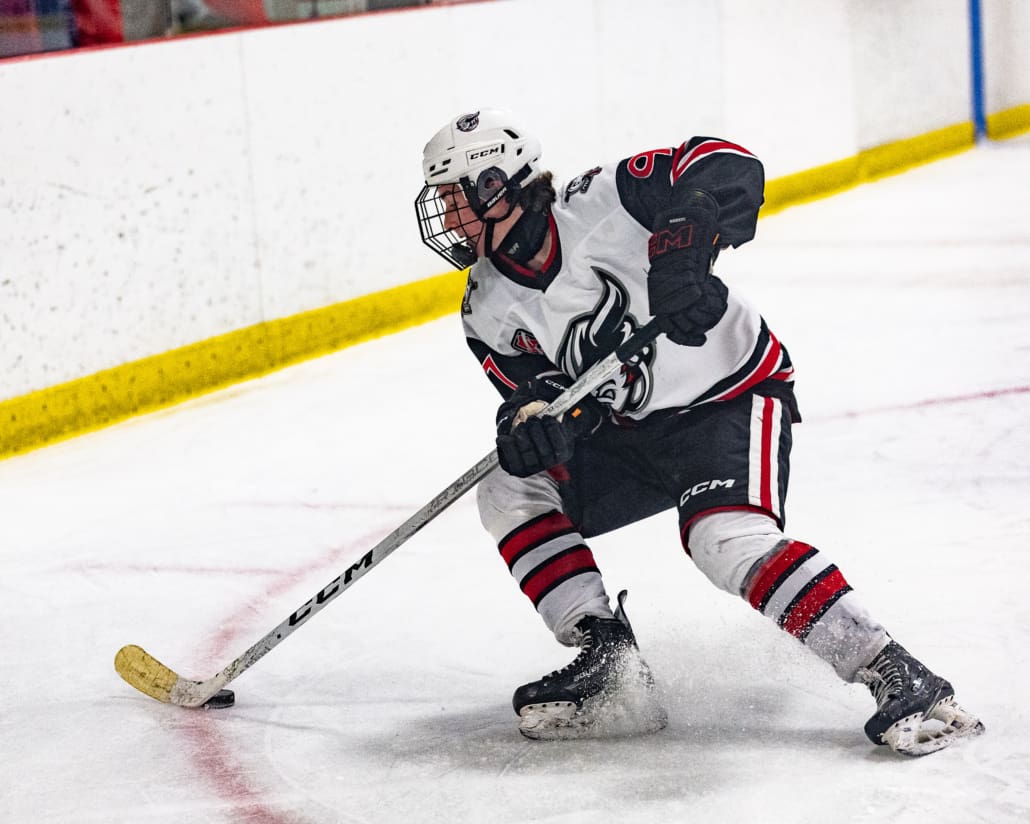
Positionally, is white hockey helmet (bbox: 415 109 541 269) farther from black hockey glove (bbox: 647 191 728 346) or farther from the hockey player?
black hockey glove (bbox: 647 191 728 346)

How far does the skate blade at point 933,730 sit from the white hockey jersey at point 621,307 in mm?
527

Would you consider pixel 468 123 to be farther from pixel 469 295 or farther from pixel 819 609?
pixel 819 609

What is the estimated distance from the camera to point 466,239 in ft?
7.30

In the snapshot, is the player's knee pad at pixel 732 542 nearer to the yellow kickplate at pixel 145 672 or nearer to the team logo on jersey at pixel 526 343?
the team logo on jersey at pixel 526 343

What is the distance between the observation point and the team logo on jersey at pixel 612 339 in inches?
87.7

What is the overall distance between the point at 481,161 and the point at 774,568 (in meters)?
0.67

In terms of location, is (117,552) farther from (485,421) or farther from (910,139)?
(910,139)

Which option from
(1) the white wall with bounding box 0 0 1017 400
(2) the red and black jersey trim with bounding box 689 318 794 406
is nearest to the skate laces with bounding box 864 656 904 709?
(2) the red and black jersey trim with bounding box 689 318 794 406

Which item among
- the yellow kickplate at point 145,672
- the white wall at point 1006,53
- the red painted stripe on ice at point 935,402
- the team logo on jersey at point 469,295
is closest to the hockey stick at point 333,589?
the yellow kickplate at point 145,672

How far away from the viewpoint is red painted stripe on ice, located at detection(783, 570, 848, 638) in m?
1.93

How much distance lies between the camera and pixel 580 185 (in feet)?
7.52

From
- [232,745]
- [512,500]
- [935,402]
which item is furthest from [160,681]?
[935,402]

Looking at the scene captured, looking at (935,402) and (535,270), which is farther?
(935,402)

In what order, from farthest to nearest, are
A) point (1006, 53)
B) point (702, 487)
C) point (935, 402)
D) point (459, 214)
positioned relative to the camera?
point (1006, 53), point (935, 402), point (459, 214), point (702, 487)
